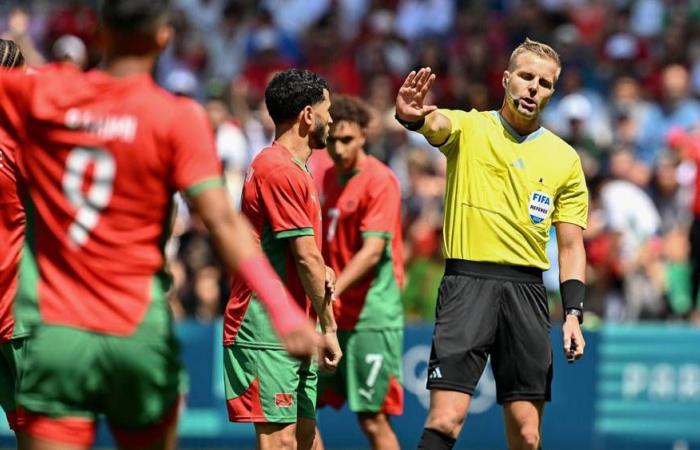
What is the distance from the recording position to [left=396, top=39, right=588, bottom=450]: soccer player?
8.29m

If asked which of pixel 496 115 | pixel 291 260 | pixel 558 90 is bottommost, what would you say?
pixel 291 260

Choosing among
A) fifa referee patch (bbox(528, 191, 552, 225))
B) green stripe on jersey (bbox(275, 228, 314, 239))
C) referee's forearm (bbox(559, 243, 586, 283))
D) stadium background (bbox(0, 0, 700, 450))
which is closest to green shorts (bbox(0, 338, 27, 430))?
green stripe on jersey (bbox(275, 228, 314, 239))

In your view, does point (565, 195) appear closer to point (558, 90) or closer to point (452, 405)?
point (452, 405)

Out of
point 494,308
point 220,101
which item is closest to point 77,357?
point 494,308

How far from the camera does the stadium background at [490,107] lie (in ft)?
47.6

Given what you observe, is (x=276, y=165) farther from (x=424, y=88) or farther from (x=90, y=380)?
(x=90, y=380)

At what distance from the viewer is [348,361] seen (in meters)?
10.3

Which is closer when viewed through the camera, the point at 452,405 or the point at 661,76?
the point at 452,405

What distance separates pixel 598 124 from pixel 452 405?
1110 centimetres

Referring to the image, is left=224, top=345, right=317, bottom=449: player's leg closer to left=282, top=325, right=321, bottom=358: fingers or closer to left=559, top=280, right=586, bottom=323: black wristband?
left=559, top=280, right=586, bottom=323: black wristband

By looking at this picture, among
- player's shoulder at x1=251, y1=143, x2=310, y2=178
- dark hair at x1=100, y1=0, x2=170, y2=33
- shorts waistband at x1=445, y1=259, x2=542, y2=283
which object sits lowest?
shorts waistband at x1=445, y1=259, x2=542, y2=283

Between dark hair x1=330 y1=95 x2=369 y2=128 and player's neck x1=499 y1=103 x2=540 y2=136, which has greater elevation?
dark hair x1=330 y1=95 x2=369 y2=128

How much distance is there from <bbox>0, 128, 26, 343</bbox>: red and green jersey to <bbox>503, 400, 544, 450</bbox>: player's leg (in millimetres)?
2815

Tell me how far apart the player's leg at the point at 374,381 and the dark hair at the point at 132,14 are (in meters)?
5.16
